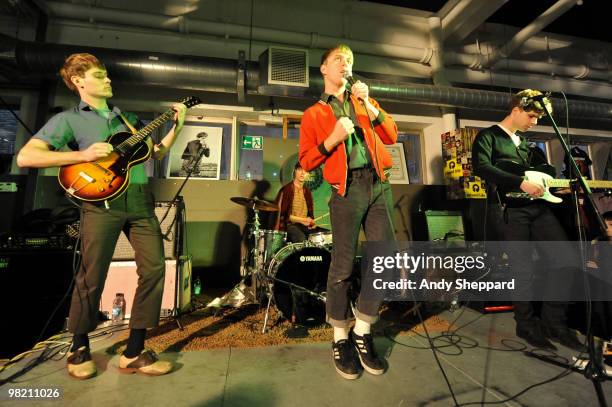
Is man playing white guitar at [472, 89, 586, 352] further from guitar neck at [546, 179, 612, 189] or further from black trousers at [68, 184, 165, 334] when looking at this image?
black trousers at [68, 184, 165, 334]

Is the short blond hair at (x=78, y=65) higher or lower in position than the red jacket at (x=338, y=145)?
higher

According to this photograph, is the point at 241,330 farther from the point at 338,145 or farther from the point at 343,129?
the point at 343,129

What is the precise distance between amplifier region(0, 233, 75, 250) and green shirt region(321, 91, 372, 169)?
2.71 meters

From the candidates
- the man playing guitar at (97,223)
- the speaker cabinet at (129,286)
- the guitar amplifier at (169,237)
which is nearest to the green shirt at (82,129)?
the man playing guitar at (97,223)

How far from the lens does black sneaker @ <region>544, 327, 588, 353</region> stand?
2.10 m

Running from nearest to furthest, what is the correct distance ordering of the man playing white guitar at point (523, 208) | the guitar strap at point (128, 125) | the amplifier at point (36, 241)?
the guitar strap at point (128, 125), the man playing white guitar at point (523, 208), the amplifier at point (36, 241)

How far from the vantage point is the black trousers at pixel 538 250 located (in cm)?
225

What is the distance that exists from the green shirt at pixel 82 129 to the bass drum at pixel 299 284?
135 cm

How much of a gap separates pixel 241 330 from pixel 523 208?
8.46ft

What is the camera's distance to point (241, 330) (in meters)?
2.57

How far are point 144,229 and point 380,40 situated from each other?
5.58 metres

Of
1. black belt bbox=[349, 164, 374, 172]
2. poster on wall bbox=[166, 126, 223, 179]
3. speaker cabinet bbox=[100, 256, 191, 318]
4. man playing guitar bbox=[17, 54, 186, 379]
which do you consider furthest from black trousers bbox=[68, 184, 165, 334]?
poster on wall bbox=[166, 126, 223, 179]

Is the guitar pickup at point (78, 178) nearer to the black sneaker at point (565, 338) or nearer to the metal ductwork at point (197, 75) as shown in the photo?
the metal ductwork at point (197, 75)

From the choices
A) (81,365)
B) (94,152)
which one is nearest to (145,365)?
(81,365)
